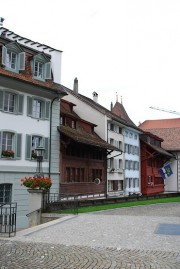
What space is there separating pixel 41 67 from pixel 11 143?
6325 millimetres

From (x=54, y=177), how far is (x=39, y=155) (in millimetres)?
7949

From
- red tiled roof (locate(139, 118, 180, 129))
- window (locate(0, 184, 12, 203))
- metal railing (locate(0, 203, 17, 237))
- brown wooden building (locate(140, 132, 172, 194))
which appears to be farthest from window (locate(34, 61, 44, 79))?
red tiled roof (locate(139, 118, 180, 129))

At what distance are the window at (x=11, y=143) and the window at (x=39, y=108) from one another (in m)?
2.13

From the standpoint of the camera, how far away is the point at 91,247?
10297mm

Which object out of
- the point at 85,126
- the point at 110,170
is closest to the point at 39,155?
the point at 85,126

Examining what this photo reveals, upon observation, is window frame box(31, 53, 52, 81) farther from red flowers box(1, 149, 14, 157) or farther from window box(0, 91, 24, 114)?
red flowers box(1, 149, 14, 157)

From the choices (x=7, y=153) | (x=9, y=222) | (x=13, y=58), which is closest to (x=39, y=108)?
(x=13, y=58)

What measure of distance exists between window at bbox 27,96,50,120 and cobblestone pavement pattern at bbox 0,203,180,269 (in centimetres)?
1226

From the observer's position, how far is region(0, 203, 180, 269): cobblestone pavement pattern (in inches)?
333

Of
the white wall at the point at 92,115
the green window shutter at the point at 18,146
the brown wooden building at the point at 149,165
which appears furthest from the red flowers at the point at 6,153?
the brown wooden building at the point at 149,165

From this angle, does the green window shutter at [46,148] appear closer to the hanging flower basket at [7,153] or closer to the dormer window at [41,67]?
the hanging flower basket at [7,153]

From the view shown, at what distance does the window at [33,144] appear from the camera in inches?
988

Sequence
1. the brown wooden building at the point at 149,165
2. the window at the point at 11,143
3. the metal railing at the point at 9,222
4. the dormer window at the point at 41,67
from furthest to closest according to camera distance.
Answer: the brown wooden building at the point at 149,165 → the dormer window at the point at 41,67 → the window at the point at 11,143 → the metal railing at the point at 9,222

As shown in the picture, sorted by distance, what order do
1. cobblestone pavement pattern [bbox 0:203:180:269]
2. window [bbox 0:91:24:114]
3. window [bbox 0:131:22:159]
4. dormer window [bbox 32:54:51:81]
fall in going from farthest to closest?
dormer window [bbox 32:54:51:81] < window [bbox 0:91:24:114] < window [bbox 0:131:22:159] < cobblestone pavement pattern [bbox 0:203:180:269]
